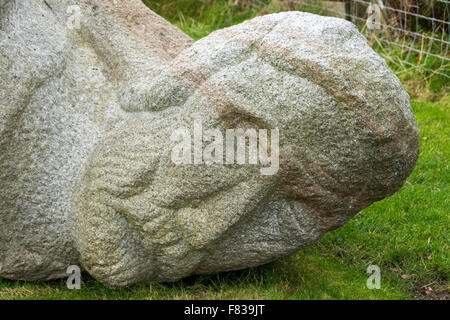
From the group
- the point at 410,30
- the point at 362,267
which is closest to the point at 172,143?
the point at 362,267

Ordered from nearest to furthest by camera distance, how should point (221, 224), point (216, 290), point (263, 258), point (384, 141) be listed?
1. point (384, 141)
2. point (221, 224)
3. point (263, 258)
4. point (216, 290)

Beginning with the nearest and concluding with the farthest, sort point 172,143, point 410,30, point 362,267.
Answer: point 172,143, point 362,267, point 410,30

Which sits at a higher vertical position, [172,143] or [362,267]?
[172,143]

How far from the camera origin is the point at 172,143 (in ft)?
7.66

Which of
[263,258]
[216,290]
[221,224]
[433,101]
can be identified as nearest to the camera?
[221,224]

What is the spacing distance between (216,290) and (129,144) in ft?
2.57

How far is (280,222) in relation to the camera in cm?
242

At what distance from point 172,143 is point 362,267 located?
4.30ft

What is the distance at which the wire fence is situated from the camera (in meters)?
5.15

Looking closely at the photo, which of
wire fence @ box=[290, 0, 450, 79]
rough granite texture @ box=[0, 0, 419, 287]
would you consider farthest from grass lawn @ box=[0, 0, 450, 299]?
wire fence @ box=[290, 0, 450, 79]

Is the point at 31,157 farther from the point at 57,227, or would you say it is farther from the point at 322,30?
the point at 322,30

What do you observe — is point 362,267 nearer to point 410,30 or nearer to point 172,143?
point 172,143

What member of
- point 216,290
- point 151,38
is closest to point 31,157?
point 151,38

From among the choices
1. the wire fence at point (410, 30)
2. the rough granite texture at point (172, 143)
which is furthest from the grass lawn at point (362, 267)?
the wire fence at point (410, 30)
